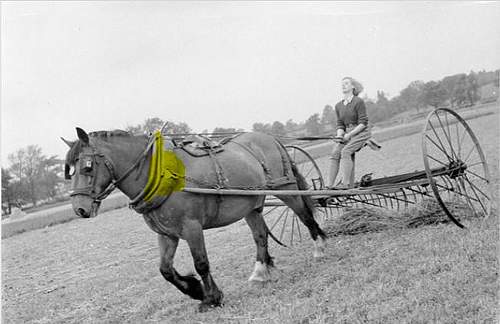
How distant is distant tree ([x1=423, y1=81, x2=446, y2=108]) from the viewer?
51406mm

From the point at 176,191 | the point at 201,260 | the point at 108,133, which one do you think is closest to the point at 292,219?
the point at 201,260

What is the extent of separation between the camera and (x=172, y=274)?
18.8 feet

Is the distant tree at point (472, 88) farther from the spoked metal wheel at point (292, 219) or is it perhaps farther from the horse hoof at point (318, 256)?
the horse hoof at point (318, 256)

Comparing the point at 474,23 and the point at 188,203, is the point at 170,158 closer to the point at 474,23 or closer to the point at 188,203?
the point at 188,203

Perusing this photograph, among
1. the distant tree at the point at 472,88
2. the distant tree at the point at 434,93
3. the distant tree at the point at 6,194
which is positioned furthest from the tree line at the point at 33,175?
the distant tree at the point at 472,88

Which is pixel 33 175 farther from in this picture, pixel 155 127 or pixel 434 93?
pixel 155 127

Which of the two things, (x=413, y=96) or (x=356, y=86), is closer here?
(x=356, y=86)

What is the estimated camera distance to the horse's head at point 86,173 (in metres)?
5.24

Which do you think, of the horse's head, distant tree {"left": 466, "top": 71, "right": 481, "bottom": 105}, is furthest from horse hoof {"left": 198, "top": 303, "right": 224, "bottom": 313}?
distant tree {"left": 466, "top": 71, "right": 481, "bottom": 105}

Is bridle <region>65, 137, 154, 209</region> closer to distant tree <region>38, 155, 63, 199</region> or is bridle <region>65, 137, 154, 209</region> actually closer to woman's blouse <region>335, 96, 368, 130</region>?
woman's blouse <region>335, 96, 368, 130</region>

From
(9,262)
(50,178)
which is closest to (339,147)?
(9,262)

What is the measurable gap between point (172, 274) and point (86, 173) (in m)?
1.53

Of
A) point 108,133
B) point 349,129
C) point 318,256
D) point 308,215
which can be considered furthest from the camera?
point 349,129

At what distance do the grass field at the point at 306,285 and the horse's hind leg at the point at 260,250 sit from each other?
0.19 m
